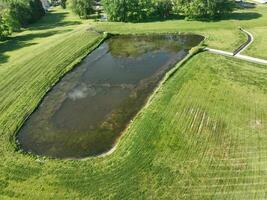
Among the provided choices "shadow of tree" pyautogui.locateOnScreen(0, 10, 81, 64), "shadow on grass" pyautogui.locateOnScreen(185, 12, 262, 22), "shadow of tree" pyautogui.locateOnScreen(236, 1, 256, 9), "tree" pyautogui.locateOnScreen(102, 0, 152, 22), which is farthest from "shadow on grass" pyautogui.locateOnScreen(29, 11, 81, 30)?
"shadow of tree" pyautogui.locateOnScreen(236, 1, 256, 9)

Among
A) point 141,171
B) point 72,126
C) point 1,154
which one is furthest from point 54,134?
point 141,171

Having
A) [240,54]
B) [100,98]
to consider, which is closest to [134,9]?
[240,54]

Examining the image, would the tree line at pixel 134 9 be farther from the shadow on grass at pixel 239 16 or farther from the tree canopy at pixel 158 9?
the shadow on grass at pixel 239 16

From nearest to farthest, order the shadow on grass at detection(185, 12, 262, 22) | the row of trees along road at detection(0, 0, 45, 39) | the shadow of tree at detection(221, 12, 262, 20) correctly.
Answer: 1. the row of trees along road at detection(0, 0, 45, 39)
2. the shadow on grass at detection(185, 12, 262, 22)
3. the shadow of tree at detection(221, 12, 262, 20)

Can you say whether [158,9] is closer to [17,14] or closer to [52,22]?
[52,22]

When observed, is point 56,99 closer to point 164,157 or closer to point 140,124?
point 140,124

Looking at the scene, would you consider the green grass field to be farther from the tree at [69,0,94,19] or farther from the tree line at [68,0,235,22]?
the tree at [69,0,94,19]
